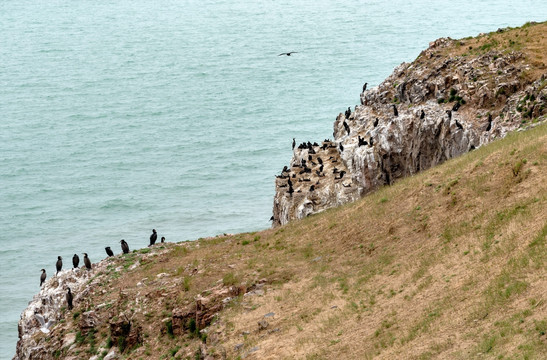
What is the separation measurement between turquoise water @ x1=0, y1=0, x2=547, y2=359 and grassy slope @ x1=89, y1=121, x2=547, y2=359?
119 ft

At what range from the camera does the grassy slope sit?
1056 inches

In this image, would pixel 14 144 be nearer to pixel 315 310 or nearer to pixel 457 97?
pixel 457 97

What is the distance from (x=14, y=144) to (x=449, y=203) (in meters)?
104

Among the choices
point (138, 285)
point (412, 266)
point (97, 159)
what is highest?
point (412, 266)

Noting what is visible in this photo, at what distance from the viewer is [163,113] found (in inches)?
5448

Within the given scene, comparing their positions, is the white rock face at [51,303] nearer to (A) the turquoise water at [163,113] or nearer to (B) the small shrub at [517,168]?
(B) the small shrub at [517,168]

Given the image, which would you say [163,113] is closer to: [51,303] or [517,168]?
[51,303]

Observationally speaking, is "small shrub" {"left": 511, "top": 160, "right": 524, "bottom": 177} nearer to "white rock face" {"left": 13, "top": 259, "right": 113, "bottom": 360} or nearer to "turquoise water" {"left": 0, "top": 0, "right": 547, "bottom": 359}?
"white rock face" {"left": 13, "top": 259, "right": 113, "bottom": 360}

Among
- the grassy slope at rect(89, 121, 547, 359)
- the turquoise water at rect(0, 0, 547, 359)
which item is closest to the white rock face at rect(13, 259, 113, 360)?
the grassy slope at rect(89, 121, 547, 359)

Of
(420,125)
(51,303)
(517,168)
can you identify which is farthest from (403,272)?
(51,303)

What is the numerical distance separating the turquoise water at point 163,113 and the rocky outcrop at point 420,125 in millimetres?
32982

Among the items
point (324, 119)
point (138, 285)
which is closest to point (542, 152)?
point (138, 285)

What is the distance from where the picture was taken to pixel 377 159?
52562 mm

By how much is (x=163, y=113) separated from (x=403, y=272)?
108m
